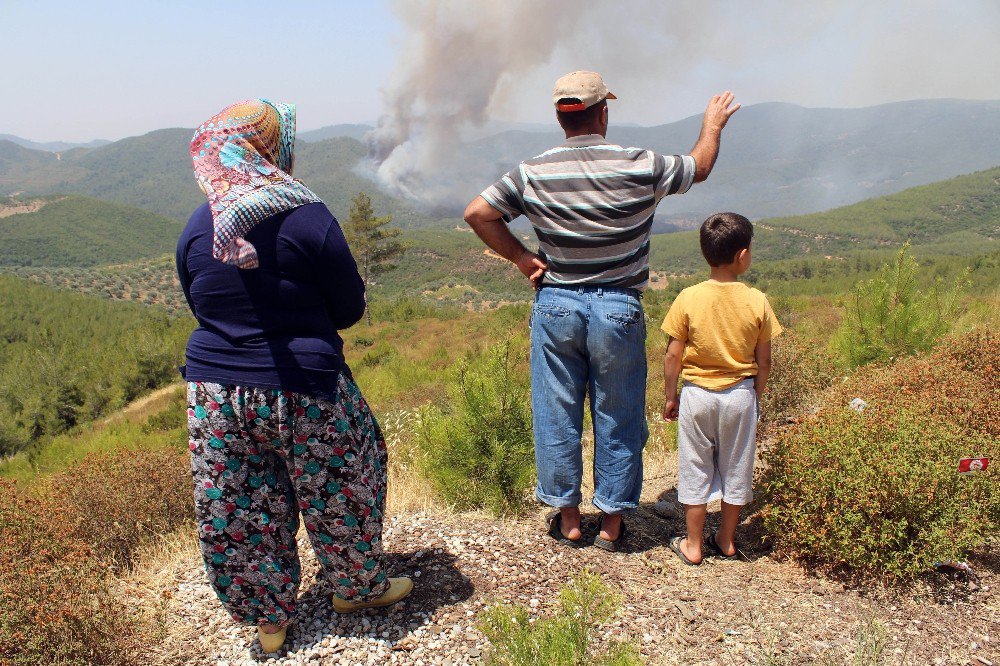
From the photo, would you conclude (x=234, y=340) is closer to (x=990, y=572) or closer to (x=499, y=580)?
(x=499, y=580)

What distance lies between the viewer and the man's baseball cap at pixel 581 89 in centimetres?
240

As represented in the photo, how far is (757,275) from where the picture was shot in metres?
53.3

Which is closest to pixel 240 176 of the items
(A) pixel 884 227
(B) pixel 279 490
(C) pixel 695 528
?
(B) pixel 279 490

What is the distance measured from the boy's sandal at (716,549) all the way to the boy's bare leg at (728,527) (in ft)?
0.06

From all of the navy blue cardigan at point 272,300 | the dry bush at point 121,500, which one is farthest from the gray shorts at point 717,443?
the dry bush at point 121,500

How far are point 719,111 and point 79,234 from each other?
143622mm

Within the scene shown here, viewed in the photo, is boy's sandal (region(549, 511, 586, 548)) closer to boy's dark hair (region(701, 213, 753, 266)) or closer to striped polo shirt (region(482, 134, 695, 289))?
striped polo shirt (region(482, 134, 695, 289))

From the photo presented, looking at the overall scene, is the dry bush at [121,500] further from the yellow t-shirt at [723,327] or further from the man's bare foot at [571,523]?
the yellow t-shirt at [723,327]

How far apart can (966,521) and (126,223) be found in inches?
6107

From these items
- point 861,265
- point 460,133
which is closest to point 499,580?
point 861,265

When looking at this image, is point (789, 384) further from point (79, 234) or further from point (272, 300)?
point (79, 234)

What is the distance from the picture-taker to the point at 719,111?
2520 millimetres

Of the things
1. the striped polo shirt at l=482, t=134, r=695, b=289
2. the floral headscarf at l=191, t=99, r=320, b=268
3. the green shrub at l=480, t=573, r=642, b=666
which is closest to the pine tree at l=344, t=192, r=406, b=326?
the striped polo shirt at l=482, t=134, r=695, b=289

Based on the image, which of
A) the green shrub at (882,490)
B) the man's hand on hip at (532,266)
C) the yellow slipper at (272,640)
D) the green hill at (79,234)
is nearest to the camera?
the yellow slipper at (272,640)
